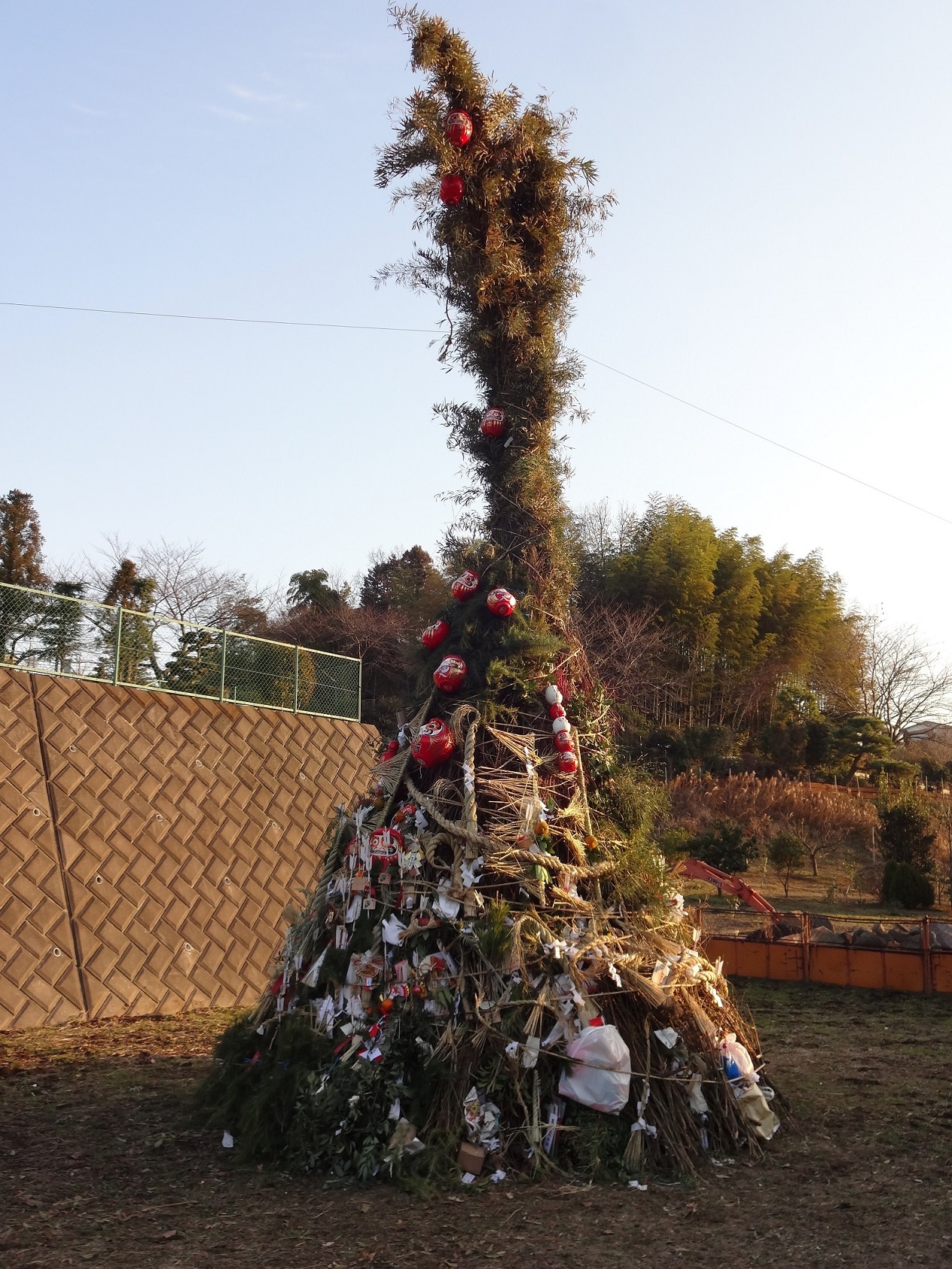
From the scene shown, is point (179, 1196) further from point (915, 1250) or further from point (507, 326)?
point (507, 326)

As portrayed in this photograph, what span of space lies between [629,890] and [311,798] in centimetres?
649

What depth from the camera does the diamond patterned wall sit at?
771 centimetres

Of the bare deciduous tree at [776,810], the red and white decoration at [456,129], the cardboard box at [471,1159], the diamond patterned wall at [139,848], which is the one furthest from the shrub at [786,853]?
the red and white decoration at [456,129]

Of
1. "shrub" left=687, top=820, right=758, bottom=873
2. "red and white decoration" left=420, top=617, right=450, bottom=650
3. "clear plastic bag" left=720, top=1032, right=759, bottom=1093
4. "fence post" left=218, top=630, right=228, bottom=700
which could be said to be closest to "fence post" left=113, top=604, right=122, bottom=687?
"fence post" left=218, top=630, right=228, bottom=700

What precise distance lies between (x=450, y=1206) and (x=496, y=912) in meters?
1.11

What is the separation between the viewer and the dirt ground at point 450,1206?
3490 millimetres

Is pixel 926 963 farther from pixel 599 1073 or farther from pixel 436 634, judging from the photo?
pixel 436 634

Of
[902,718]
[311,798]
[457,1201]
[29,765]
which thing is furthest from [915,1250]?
[902,718]

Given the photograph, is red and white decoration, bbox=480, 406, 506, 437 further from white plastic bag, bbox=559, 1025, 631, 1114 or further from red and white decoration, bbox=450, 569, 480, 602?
white plastic bag, bbox=559, 1025, 631, 1114

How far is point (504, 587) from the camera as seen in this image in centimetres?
526

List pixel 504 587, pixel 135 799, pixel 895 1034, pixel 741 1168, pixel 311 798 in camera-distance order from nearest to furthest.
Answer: pixel 741 1168 → pixel 504 587 → pixel 895 1034 → pixel 135 799 → pixel 311 798

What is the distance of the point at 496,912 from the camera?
4391 mm

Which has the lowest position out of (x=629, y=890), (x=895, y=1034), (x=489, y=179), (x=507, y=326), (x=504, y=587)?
(x=895, y=1034)

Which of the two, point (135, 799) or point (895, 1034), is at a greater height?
point (135, 799)
